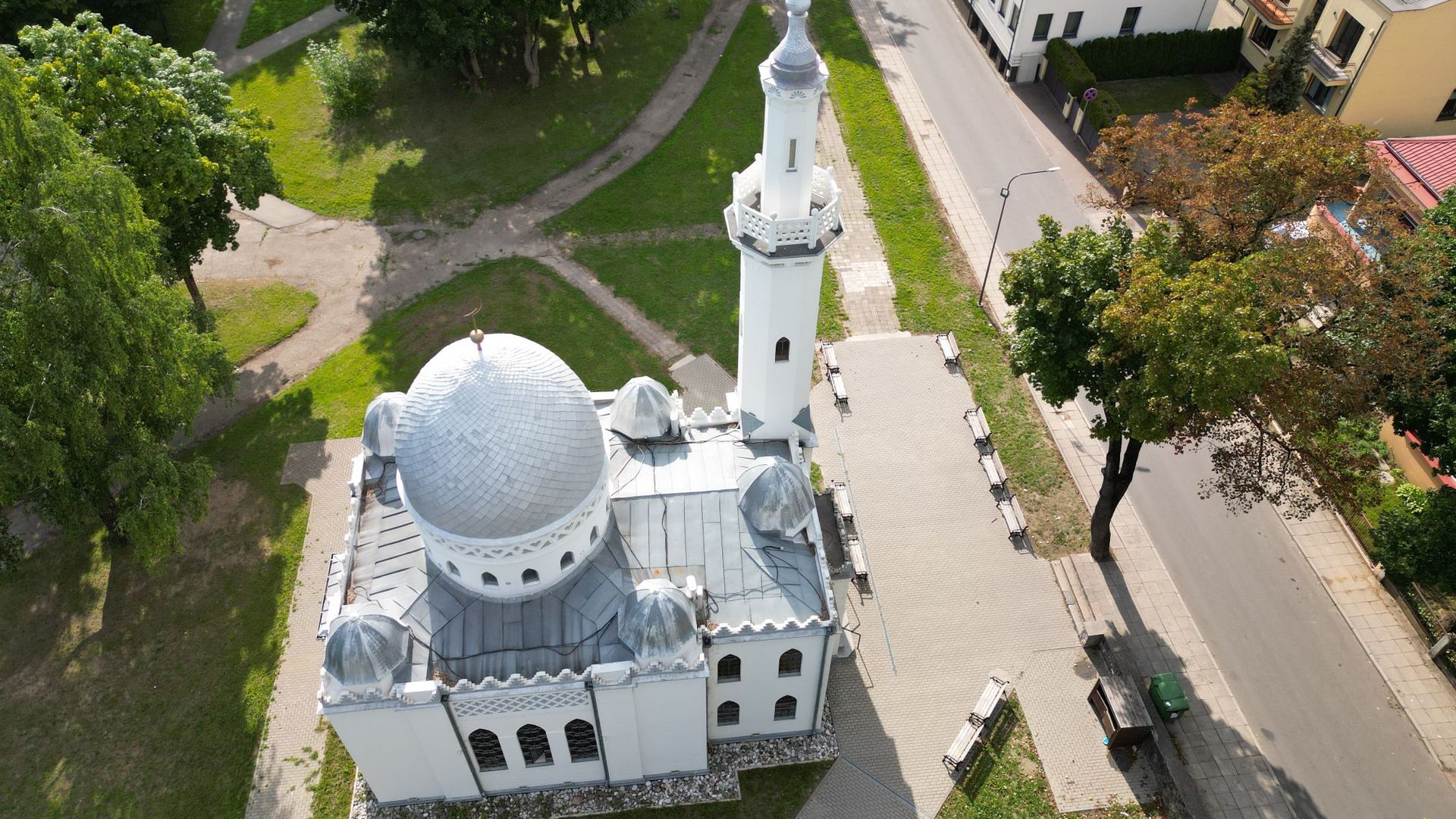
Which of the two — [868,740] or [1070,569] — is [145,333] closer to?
[868,740]

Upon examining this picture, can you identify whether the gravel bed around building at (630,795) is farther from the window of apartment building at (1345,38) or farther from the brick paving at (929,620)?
the window of apartment building at (1345,38)

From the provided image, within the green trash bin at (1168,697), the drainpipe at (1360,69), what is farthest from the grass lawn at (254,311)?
the drainpipe at (1360,69)

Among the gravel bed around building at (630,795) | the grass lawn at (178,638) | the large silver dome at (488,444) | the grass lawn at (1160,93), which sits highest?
the large silver dome at (488,444)

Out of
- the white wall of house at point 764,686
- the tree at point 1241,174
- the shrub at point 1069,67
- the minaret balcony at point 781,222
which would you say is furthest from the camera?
the shrub at point 1069,67

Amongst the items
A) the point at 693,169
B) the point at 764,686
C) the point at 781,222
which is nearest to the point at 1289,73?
the point at 693,169

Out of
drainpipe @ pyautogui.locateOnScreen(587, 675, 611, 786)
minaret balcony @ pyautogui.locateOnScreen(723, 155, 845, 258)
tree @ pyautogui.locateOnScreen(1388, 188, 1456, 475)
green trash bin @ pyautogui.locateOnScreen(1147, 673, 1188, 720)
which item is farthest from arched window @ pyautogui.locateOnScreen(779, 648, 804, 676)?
tree @ pyautogui.locateOnScreen(1388, 188, 1456, 475)

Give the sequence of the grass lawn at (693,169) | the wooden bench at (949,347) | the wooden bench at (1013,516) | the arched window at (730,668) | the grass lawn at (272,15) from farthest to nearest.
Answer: the grass lawn at (272,15)
the grass lawn at (693,169)
the wooden bench at (949,347)
the wooden bench at (1013,516)
the arched window at (730,668)

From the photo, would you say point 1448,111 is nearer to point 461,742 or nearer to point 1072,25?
point 1072,25
